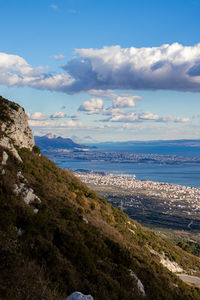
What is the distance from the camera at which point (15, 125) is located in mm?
26422

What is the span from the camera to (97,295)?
420 inches

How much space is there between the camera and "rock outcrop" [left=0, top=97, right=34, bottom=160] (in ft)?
81.7

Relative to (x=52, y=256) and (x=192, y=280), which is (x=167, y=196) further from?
(x=52, y=256)

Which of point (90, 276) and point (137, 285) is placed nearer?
point (90, 276)

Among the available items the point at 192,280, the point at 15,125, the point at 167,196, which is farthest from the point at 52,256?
the point at 167,196

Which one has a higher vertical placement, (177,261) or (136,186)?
(177,261)

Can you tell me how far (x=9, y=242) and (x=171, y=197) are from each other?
160993 millimetres

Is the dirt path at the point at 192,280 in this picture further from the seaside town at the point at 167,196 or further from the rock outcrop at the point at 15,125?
the seaside town at the point at 167,196

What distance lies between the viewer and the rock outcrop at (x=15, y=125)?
81.7ft

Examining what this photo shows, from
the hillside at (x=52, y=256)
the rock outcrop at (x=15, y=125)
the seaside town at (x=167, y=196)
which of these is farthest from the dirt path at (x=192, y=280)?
the seaside town at (x=167, y=196)

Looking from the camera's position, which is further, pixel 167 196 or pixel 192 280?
pixel 167 196

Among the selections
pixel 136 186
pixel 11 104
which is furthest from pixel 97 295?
pixel 136 186

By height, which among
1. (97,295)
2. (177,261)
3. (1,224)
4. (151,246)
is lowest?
(177,261)

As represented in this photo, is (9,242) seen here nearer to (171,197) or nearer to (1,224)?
(1,224)
